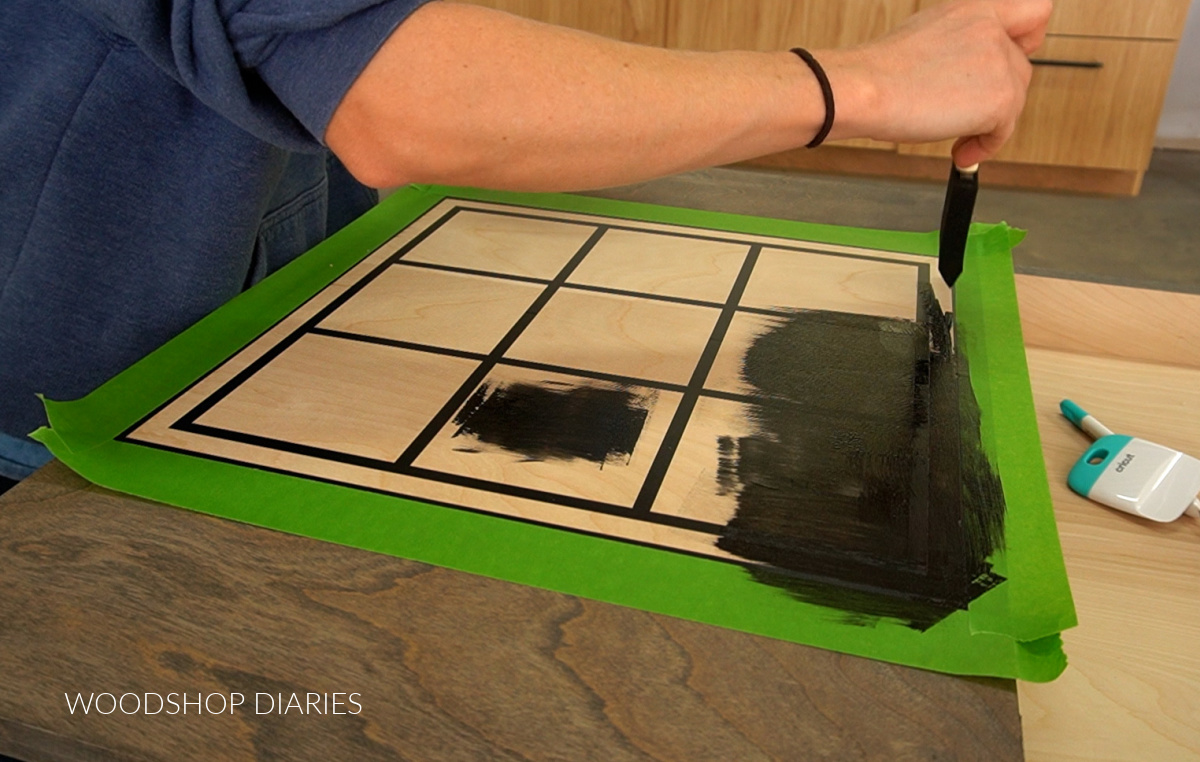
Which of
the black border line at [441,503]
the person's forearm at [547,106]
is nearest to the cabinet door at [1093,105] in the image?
the person's forearm at [547,106]

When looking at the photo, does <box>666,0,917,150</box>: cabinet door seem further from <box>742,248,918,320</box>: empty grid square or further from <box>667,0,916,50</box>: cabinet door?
<box>742,248,918,320</box>: empty grid square

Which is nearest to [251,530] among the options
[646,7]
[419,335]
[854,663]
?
[419,335]

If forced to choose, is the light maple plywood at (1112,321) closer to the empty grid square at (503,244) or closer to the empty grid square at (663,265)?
the empty grid square at (663,265)

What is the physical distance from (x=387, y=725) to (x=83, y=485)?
0.31 meters

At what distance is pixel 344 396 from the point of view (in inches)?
28.7

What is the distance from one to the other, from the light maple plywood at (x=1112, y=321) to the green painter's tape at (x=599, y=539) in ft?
0.35

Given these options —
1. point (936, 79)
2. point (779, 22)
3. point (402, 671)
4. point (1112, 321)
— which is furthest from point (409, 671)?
point (779, 22)

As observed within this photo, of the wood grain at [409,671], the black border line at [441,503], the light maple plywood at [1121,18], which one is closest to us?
the wood grain at [409,671]

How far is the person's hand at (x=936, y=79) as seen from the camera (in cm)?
74

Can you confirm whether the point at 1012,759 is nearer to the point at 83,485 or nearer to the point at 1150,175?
the point at 83,485

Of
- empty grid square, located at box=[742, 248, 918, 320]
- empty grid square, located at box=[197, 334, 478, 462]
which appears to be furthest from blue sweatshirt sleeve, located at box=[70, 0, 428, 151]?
empty grid square, located at box=[742, 248, 918, 320]

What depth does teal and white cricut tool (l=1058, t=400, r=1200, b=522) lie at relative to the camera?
26.5 inches

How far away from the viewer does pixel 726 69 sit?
71cm

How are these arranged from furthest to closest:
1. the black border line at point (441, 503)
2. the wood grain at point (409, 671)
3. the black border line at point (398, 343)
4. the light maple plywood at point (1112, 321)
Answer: the light maple plywood at point (1112, 321)
the black border line at point (398, 343)
the black border line at point (441, 503)
the wood grain at point (409, 671)
